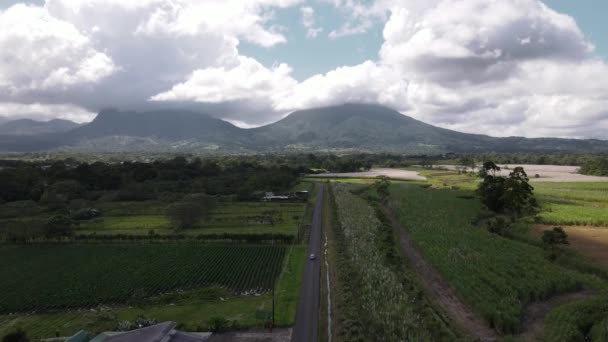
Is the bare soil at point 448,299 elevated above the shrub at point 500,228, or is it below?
below

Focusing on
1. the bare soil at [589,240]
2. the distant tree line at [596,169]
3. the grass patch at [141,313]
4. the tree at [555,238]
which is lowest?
the grass patch at [141,313]

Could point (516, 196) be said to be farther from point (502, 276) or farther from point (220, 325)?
point (220, 325)

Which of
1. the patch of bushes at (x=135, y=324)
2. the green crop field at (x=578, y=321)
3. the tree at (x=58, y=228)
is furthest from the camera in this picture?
the tree at (x=58, y=228)

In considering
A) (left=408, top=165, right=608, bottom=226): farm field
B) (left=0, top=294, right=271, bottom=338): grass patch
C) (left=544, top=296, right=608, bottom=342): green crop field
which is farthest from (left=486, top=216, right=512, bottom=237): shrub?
(left=0, top=294, right=271, bottom=338): grass patch

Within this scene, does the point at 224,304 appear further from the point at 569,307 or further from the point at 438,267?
the point at 569,307

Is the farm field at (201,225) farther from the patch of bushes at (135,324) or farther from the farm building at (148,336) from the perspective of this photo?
the farm building at (148,336)

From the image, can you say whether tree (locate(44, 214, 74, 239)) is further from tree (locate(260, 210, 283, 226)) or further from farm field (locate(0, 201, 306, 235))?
tree (locate(260, 210, 283, 226))

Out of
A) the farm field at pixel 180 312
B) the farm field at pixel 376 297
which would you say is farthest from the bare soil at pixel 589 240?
the farm field at pixel 180 312
